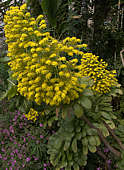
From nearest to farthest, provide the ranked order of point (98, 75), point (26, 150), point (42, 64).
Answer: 1. point (42, 64)
2. point (98, 75)
3. point (26, 150)

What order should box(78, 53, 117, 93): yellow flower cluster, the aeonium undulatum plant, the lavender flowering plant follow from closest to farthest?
the aeonium undulatum plant, box(78, 53, 117, 93): yellow flower cluster, the lavender flowering plant

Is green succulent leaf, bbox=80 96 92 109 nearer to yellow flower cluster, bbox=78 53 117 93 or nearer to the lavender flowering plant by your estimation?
yellow flower cluster, bbox=78 53 117 93

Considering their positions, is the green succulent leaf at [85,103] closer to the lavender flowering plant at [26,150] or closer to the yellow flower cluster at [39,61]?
the yellow flower cluster at [39,61]

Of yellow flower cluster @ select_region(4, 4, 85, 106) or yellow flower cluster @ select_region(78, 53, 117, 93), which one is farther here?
yellow flower cluster @ select_region(78, 53, 117, 93)

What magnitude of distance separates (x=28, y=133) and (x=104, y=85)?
4.06 ft


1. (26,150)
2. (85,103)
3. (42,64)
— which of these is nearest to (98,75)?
(85,103)

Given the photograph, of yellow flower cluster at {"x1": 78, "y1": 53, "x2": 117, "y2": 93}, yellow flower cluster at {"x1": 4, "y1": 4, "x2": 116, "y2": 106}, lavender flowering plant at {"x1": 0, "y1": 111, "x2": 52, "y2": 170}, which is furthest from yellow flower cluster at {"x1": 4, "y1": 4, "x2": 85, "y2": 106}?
lavender flowering plant at {"x1": 0, "y1": 111, "x2": 52, "y2": 170}

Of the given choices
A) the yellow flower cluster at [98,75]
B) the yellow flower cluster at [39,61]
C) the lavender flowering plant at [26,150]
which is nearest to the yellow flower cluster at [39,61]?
the yellow flower cluster at [39,61]

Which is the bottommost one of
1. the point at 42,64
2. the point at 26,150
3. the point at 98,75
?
the point at 26,150

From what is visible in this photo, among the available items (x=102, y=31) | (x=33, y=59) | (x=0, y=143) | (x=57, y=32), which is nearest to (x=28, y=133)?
(x=0, y=143)

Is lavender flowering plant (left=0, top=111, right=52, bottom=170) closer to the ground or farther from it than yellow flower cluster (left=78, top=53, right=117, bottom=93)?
closer to the ground

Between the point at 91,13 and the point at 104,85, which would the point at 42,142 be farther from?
the point at 91,13

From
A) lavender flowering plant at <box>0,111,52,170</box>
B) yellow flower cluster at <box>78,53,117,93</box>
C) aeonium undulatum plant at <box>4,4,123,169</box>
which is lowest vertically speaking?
lavender flowering plant at <box>0,111,52,170</box>

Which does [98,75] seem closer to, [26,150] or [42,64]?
[42,64]
